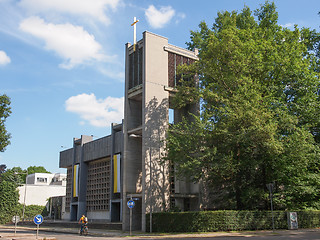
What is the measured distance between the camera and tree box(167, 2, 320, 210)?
82.0 ft

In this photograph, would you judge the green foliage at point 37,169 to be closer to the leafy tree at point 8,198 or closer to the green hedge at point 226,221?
the leafy tree at point 8,198

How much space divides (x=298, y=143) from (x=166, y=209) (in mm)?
12282

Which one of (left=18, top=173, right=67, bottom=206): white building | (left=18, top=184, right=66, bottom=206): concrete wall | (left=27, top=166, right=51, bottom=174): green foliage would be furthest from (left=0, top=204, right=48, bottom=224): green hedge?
(left=27, top=166, right=51, bottom=174): green foliage

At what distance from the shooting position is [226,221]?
2392 cm

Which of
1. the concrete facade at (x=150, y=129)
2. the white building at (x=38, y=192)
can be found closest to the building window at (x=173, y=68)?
the concrete facade at (x=150, y=129)

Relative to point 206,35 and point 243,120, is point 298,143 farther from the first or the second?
point 206,35

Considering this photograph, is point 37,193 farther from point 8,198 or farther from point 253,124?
point 253,124

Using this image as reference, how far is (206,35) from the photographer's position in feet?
113

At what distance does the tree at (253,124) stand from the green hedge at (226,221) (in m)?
1.49

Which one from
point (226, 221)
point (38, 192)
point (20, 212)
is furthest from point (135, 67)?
point (38, 192)

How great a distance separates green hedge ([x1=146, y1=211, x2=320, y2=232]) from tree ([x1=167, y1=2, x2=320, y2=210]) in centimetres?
149

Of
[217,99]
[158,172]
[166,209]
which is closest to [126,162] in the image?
[158,172]

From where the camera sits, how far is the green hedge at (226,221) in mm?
23828

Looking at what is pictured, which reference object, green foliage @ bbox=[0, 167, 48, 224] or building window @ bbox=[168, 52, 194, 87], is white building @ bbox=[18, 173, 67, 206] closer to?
green foliage @ bbox=[0, 167, 48, 224]
